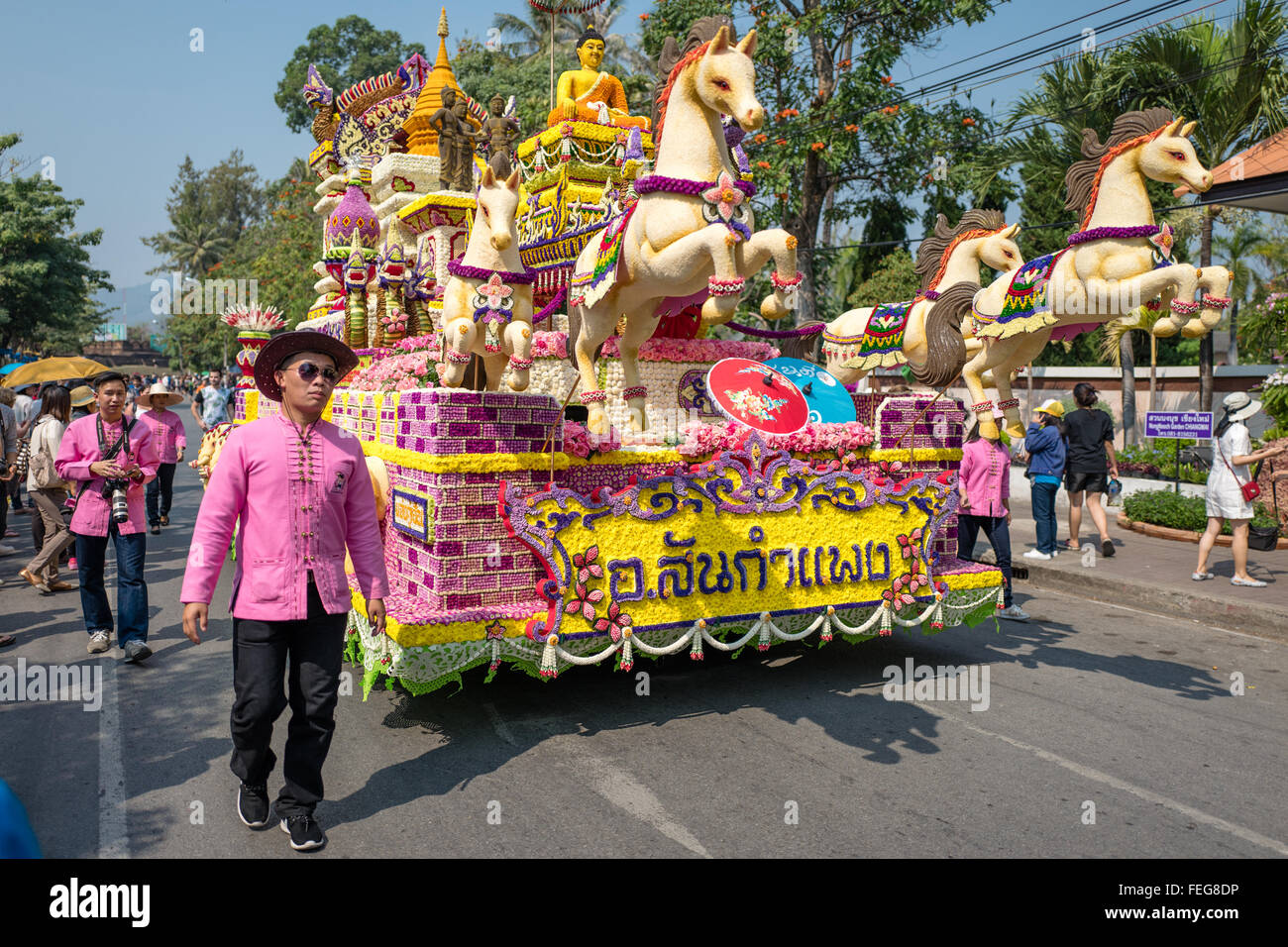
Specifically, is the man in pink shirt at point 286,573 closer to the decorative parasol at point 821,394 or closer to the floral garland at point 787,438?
the floral garland at point 787,438

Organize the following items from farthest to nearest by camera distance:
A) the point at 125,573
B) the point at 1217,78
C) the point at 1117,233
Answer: the point at 1217,78
the point at 1117,233
the point at 125,573

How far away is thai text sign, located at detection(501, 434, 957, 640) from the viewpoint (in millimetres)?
4859

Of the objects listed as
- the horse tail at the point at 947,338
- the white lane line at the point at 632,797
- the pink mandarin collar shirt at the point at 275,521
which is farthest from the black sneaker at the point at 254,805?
the horse tail at the point at 947,338

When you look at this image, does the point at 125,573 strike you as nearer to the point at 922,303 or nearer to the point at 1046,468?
the point at 922,303

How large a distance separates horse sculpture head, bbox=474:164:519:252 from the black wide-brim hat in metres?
1.95

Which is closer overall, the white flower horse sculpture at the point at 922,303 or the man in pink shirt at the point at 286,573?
the man in pink shirt at the point at 286,573

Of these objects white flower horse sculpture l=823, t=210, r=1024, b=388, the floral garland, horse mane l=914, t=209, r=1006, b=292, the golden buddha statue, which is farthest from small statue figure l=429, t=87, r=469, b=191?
horse mane l=914, t=209, r=1006, b=292

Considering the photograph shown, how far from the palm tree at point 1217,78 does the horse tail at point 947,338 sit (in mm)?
13153

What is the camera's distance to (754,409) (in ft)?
19.8

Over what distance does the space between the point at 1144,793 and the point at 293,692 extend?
3867mm

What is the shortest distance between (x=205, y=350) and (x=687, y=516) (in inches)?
2223

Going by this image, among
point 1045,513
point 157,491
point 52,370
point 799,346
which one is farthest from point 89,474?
point 52,370

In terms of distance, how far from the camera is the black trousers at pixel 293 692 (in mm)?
3650

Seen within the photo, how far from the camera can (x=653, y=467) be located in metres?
5.31
